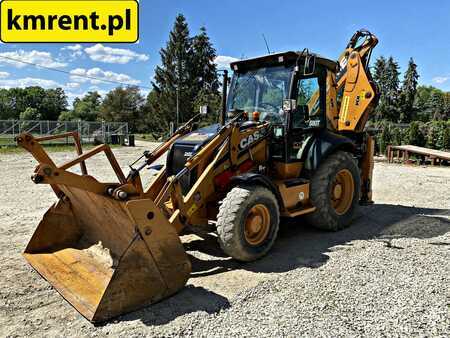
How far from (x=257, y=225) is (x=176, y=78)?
43.4 m

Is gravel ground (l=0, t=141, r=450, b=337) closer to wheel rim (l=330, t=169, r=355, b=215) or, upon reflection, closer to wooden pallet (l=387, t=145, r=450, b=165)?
wheel rim (l=330, t=169, r=355, b=215)

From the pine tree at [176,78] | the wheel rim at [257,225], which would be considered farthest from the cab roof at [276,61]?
the pine tree at [176,78]

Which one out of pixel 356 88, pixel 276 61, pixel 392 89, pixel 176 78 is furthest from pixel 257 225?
pixel 392 89

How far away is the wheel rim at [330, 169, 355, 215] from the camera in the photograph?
6259 millimetres

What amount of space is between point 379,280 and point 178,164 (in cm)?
279

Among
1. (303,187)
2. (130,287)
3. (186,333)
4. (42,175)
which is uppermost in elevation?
(42,175)

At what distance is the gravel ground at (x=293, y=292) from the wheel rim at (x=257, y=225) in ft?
0.99

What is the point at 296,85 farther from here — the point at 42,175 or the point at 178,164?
the point at 42,175

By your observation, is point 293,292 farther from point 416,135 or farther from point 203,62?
point 203,62

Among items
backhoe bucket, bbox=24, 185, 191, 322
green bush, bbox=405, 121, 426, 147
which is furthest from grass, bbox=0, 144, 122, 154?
backhoe bucket, bbox=24, 185, 191, 322

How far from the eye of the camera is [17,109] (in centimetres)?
7925

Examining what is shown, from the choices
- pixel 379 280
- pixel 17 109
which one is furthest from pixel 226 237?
pixel 17 109

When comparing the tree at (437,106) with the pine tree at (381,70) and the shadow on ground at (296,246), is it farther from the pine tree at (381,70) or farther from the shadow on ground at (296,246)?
the shadow on ground at (296,246)

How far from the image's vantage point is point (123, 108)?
58781 millimetres
